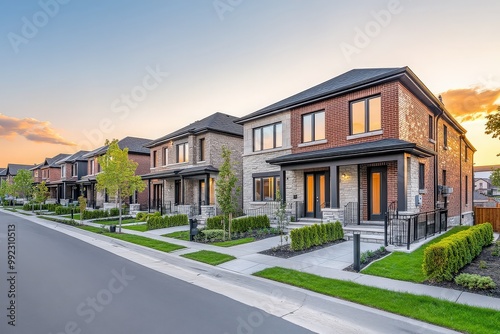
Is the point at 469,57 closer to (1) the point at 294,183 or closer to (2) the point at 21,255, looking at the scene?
(1) the point at 294,183

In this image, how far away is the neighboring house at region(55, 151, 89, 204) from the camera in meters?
45.3

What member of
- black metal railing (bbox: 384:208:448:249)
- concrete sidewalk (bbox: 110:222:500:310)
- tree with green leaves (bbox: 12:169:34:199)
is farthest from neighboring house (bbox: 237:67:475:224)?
tree with green leaves (bbox: 12:169:34:199)

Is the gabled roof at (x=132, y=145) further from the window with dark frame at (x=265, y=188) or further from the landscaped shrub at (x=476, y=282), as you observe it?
the landscaped shrub at (x=476, y=282)

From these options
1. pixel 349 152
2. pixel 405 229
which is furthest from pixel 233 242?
pixel 405 229

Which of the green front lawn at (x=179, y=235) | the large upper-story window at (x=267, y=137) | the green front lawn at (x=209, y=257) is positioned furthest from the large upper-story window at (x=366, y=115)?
the green front lawn at (x=179, y=235)

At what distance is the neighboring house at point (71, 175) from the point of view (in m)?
45.3

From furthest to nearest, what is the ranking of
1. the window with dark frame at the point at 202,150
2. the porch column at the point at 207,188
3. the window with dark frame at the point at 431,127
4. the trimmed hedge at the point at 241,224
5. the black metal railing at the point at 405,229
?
the window with dark frame at the point at 202,150 < the porch column at the point at 207,188 < the window with dark frame at the point at 431,127 < the trimmed hedge at the point at 241,224 < the black metal railing at the point at 405,229

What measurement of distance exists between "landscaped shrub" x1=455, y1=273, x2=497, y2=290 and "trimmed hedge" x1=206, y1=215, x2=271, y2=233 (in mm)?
9967

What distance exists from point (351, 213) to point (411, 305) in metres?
8.93

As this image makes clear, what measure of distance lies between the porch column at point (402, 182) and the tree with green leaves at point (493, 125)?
2829 mm

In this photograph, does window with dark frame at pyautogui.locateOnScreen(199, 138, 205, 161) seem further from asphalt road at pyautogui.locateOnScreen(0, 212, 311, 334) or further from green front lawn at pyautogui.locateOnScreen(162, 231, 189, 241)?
asphalt road at pyautogui.locateOnScreen(0, 212, 311, 334)

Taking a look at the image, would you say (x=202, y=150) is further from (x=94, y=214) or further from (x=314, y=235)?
(x=314, y=235)

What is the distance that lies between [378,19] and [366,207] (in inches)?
327

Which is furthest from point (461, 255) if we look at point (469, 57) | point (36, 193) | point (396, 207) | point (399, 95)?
point (36, 193)
